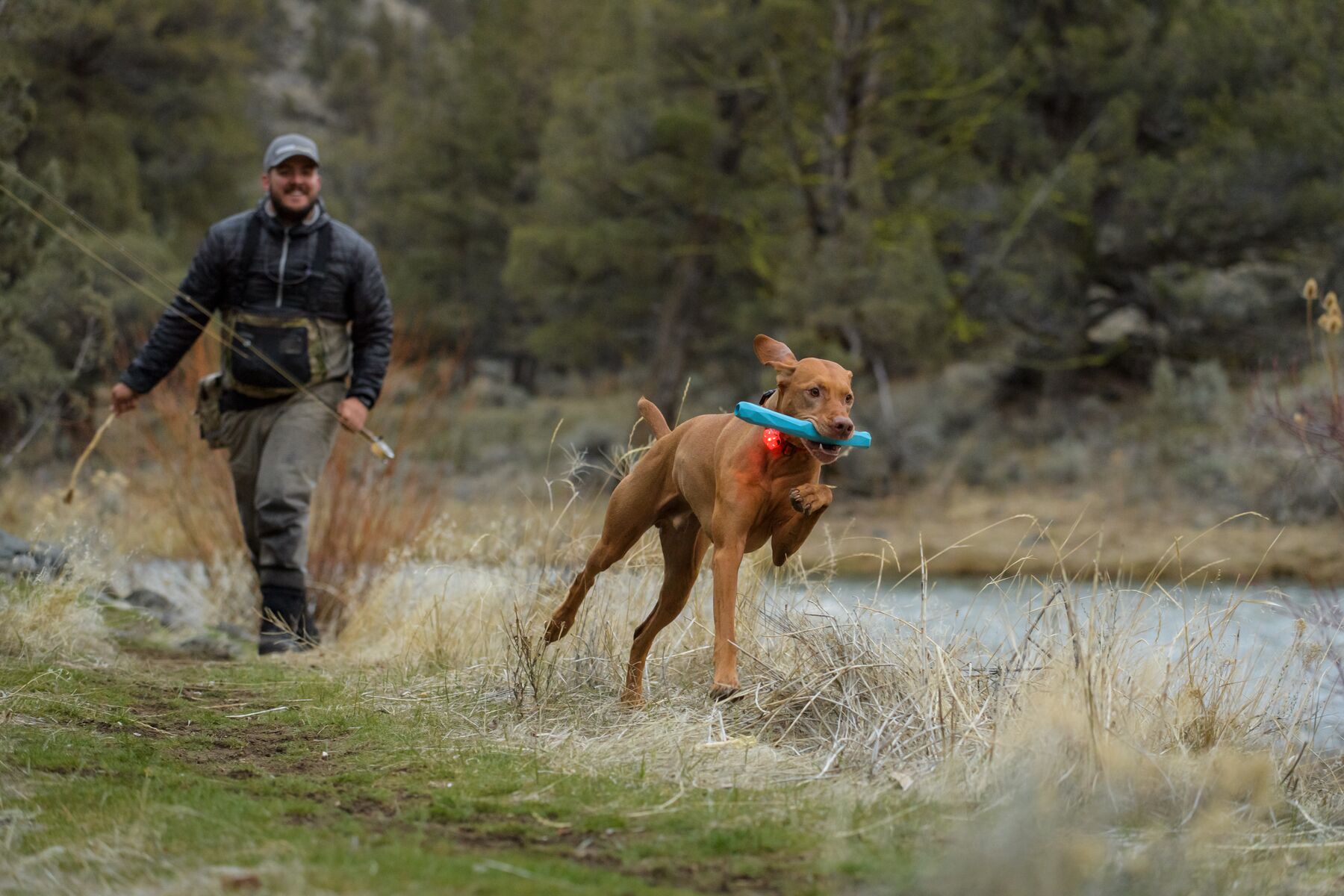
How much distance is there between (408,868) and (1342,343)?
16.3 meters

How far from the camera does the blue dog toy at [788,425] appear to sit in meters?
4.16

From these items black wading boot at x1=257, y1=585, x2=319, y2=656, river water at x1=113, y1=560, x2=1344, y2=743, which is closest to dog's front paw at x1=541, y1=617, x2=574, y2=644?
river water at x1=113, y1=560, x2=1344, y2=743

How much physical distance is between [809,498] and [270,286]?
3842 millimetres

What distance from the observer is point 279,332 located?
696cm

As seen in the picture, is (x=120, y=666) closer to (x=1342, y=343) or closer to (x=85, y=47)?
(x=1342, y=343)

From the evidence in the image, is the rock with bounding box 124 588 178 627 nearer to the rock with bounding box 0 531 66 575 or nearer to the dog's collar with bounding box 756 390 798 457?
the rock with bounding box 0 531 66 575

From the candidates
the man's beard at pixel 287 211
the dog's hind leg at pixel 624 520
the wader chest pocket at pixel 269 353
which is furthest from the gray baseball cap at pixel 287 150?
the dog's hind leg at pixel 624 520

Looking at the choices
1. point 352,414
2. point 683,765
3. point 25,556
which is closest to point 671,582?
point 683,765

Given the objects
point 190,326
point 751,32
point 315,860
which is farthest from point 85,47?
point 315,860

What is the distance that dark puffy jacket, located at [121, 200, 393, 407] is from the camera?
696 cm

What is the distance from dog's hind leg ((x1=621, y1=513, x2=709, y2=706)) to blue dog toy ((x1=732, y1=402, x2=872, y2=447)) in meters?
0.70

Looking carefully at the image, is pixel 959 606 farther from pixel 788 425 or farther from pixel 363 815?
pixel 363 815

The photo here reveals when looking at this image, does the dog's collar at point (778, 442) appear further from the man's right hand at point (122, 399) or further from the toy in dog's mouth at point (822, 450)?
the man's right hand at point (122, 399)

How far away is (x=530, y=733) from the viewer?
4770 millimetres
